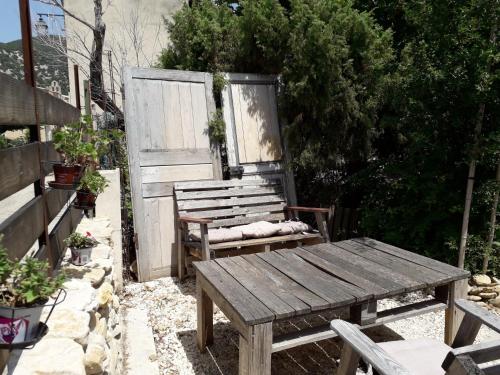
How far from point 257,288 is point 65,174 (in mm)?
1311

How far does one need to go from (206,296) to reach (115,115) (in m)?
3.64

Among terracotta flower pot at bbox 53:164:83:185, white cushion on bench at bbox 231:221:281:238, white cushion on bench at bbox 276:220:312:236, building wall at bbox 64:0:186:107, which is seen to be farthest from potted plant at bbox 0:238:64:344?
building wall at bbox 64:0:186:107

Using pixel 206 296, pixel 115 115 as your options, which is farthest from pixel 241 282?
pixel 115 115

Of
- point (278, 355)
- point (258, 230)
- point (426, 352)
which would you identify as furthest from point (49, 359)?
point (258, 230)

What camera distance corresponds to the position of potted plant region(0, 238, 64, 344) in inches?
50.0

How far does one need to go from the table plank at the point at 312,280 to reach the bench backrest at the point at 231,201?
1.49m

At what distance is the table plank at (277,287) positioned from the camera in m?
2.25

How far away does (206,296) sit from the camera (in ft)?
9.75

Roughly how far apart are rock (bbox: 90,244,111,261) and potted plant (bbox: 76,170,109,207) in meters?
0.32

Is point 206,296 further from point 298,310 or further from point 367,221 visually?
point 367,221

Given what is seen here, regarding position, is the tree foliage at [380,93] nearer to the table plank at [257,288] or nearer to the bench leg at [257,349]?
the table plank at [257,288]

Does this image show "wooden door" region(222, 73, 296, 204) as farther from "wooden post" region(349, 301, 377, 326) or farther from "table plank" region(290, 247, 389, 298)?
Answer: "wooden post" region(349, 301, 377, 326)

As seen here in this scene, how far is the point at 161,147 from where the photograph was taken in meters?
4.59

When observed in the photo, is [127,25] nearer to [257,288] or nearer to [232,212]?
[232,212]
